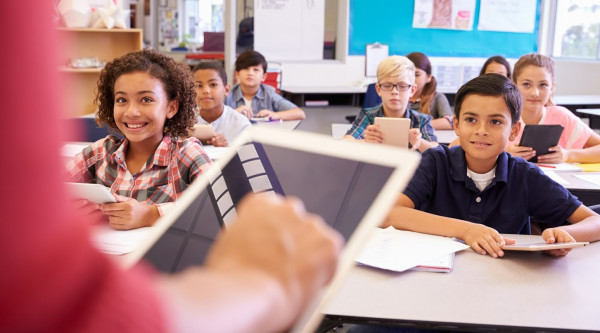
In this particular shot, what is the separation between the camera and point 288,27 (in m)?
7.26

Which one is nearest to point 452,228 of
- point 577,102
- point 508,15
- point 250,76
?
point 250,76

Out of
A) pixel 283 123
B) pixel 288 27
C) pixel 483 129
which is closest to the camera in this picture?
pixel 483 129

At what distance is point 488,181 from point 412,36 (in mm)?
5943

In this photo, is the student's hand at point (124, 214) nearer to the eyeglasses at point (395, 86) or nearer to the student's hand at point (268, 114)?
the eyeglasses at point (395, 86)

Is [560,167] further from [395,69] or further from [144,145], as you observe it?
[144,145]

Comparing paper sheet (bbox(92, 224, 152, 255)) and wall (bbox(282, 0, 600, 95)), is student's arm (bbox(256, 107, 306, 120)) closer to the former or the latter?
wall (bbox(282, 0, 600, 95))

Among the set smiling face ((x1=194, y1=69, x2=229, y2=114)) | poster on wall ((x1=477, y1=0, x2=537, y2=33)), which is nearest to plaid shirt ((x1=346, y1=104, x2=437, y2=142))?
smiling face ((x1=194, y1=69, x2=229, y2=114))

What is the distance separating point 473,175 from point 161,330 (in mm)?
1979

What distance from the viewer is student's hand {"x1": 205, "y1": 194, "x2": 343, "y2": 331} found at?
354mm

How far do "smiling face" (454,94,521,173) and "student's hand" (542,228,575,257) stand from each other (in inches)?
16.9

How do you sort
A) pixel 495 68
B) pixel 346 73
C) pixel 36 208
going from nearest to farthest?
pixel 36 208, pixel 495 68, pixel 346 73

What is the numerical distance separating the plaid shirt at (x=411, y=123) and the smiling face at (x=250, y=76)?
1564 millimetres

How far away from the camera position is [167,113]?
2.14 metres

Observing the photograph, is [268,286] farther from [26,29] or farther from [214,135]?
[214,135]
